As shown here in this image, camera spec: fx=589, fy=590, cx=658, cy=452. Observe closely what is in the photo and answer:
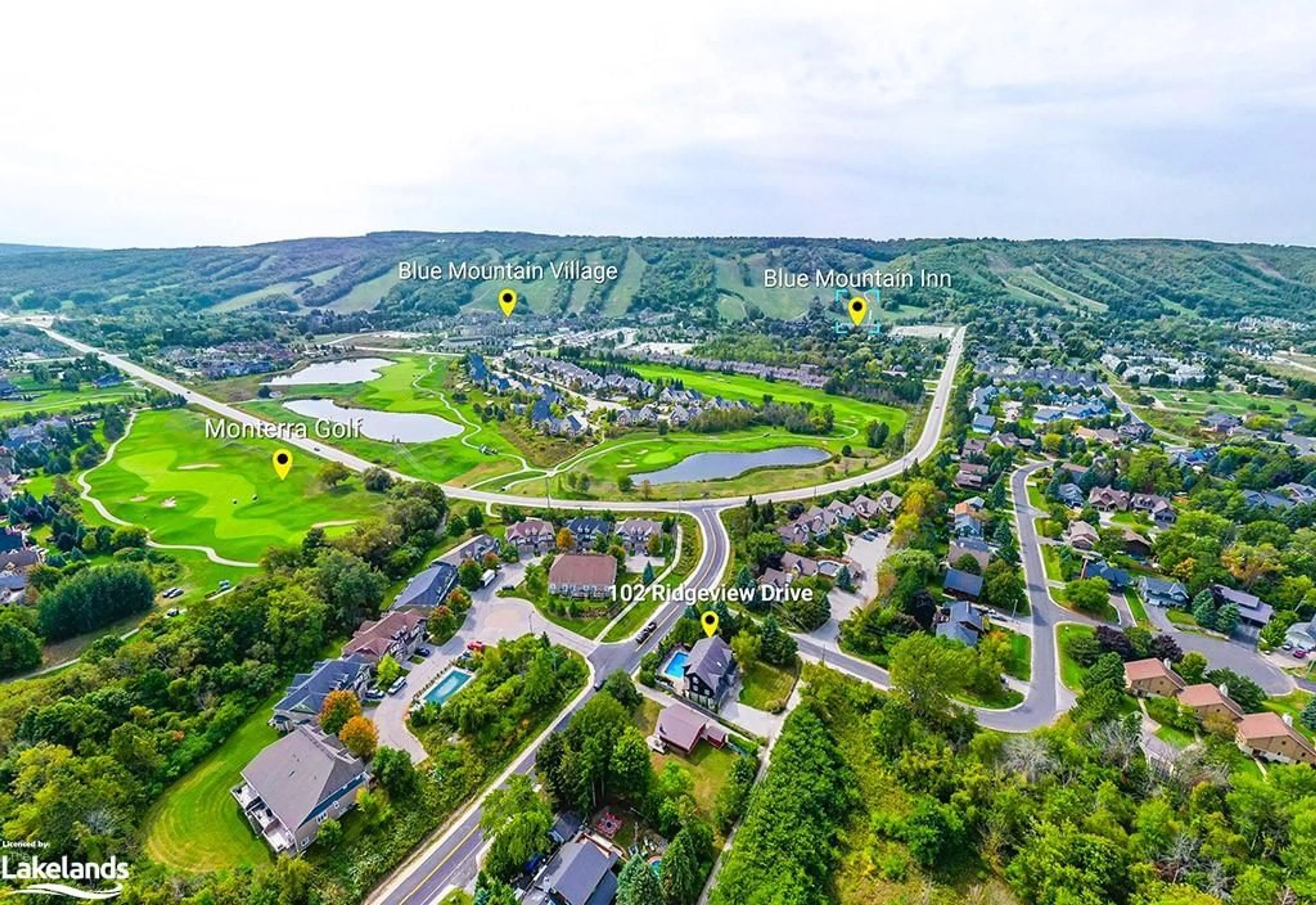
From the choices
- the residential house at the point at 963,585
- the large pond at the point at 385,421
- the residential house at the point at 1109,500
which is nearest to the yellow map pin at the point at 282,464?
the large pond at the point at 385,421

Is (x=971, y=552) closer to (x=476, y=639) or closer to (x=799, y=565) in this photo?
(x=799, y=565)

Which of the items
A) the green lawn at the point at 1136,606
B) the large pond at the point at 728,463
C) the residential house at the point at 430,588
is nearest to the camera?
the green lawn at the point at 1136,606

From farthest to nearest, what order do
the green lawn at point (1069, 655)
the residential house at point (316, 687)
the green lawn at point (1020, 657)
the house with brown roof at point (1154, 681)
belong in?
1. the green lawn at point (1020, 657)
2. the green lawn at point (1069, 655)
3. the house with brown roof at point (1154, 681)
4. the residential house at point (316, 687)

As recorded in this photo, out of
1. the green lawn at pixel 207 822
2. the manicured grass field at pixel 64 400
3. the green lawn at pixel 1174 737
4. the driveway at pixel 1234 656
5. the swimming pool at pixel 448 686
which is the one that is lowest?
the green lawn at pixel 207 822

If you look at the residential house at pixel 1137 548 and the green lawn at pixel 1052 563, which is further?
the residential house at pixel 1137 548

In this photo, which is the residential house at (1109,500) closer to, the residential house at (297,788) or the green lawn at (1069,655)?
the green lawn at (1069,655)

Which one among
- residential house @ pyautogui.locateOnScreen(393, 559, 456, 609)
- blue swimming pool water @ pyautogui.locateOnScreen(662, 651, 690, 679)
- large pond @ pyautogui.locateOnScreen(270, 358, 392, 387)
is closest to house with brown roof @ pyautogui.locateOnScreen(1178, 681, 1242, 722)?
blue swimming pool water @ pyautogui.locateOnScreen(662, 651, 690, 679)
